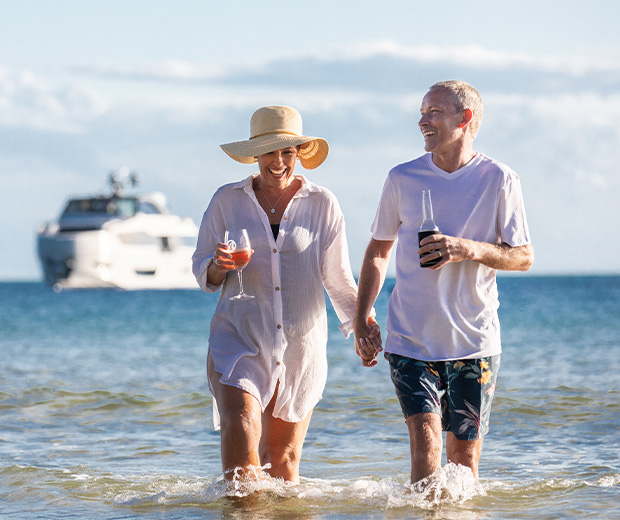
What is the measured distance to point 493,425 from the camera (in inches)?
345

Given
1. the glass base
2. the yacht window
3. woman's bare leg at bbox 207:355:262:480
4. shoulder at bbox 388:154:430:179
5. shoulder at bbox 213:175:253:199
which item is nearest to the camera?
shoulder at bbox 388:154:430:179

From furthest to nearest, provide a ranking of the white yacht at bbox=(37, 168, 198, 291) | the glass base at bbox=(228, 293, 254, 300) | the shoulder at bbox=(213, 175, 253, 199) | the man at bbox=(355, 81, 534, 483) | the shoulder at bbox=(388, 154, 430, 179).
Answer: the white yacht at bbox=(37, 168, 198, 291)
the shoulder at bbox=(213, 175, 253, 199)
the glass base at bbox=(228, 293, 254, 300)
the shoulder at bbox=(388, 154, 430, 179)
the man at bbox=(355, 81, 534, 483)

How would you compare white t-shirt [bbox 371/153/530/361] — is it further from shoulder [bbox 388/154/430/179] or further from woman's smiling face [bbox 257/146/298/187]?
woman's smiling face [bbox 257/146/298/187]

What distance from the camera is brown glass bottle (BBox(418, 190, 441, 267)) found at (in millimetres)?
4046

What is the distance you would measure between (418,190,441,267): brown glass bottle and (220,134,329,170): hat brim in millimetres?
726

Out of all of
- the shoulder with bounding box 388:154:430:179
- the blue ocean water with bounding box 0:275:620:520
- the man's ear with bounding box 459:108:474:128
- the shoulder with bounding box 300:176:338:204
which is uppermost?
the man's ear with bounding box 459:108:474:128

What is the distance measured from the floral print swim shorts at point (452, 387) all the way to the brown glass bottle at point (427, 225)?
1.59ft

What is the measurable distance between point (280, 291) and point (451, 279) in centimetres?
85

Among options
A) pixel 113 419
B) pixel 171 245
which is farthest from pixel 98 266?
pixel 113 419

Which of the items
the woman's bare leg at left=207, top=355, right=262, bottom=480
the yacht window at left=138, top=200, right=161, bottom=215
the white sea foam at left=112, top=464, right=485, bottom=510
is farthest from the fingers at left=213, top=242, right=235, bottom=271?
the yacht window at left=138, top=200, right=161, bottom=215

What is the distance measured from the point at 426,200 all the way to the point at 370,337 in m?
0.72

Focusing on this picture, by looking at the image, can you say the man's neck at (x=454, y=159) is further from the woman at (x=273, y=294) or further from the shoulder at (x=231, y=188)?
the shoulder at (x=231, y=188)

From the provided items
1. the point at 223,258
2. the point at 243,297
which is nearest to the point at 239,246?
the point at 223,258

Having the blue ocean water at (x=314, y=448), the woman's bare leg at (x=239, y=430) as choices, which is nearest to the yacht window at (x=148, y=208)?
the blue ocean water at (x=314, y=448)
